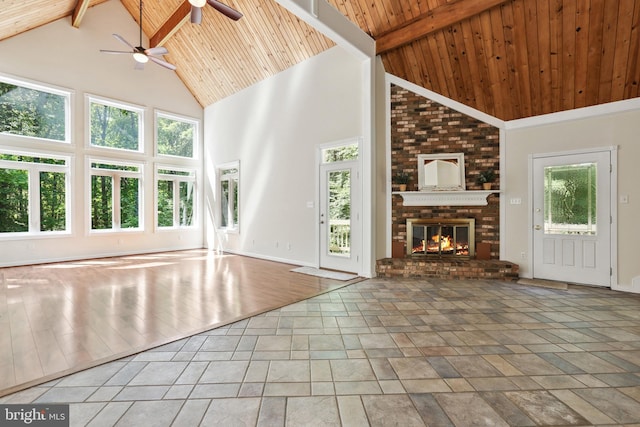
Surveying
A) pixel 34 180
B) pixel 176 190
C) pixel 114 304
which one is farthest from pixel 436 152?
pixel 34 180

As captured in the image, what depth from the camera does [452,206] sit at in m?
5.25

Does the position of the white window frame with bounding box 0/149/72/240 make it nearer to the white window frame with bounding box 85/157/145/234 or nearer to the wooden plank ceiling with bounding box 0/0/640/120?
the white window frame with bounding box 85/157/145/234

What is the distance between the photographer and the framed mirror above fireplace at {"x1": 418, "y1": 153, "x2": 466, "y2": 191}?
16.5ft

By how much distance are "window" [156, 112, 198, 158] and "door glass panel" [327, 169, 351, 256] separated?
504 cm

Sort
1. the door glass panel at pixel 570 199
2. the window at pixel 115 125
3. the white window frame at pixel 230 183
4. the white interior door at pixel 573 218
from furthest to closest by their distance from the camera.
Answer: the white window frame at pixel 230 183, the window at pixel 115 125, the door glass panel at pixel 570 199, the white interior door at pixel 573 218

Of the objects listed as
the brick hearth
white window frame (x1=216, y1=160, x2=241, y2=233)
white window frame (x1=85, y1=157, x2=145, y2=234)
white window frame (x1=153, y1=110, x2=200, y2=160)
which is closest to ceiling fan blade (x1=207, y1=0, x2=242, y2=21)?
white window frame (x1=216, y1=160, x2=241, y2=233)

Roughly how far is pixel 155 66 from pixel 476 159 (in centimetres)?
785

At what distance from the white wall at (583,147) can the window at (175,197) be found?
7591 millimetres

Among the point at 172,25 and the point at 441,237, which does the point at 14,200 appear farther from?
the point at 441,237

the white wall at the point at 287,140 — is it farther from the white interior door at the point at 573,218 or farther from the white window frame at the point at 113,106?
the white interior door at the point at 573,218

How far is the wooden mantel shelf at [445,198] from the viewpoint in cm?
510

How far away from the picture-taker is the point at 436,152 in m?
5.27

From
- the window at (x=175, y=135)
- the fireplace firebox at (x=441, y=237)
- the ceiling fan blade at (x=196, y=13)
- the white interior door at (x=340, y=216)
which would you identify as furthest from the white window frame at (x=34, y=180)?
the fireplace firebox at (x=441, y=237)

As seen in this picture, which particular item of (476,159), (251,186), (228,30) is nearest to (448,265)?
(476,159)
